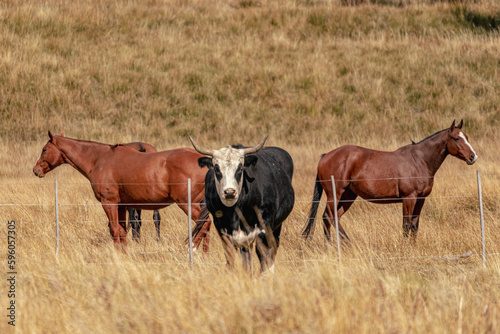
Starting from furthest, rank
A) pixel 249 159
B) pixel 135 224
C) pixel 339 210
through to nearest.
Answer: pixel 135 224
pixel 339 210
pixel 249 159

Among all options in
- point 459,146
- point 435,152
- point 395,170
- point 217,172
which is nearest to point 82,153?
point 217,172

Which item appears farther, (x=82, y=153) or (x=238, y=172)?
(x=82, y=153)

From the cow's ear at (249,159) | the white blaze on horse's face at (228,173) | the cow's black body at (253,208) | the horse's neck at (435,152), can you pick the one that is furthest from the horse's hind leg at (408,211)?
the white blaze on horse's face at (228,173)

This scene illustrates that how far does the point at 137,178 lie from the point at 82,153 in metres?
1.15

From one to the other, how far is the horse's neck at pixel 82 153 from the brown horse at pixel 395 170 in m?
3.49

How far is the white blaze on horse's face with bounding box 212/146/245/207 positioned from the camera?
6906mm

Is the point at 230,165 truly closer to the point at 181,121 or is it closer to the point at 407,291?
the point at 407,291

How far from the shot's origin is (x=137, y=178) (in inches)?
383

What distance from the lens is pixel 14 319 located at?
562 centimetres

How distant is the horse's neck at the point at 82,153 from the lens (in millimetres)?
10195

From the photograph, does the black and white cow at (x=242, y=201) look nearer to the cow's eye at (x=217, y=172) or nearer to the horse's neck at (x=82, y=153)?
the cow's eye at (x=217, y=172)

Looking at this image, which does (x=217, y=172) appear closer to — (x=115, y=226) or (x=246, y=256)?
(x=246, y=256)

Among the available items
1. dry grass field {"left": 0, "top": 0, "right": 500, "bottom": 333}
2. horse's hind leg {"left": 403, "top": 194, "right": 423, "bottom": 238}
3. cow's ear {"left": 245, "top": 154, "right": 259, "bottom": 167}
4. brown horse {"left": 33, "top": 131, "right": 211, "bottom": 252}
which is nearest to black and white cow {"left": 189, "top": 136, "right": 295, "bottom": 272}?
cow's ear {"left": 245, "top": 154, "right": 259, "bottom": 167}

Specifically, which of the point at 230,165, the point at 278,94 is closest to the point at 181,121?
the point at 278,94
